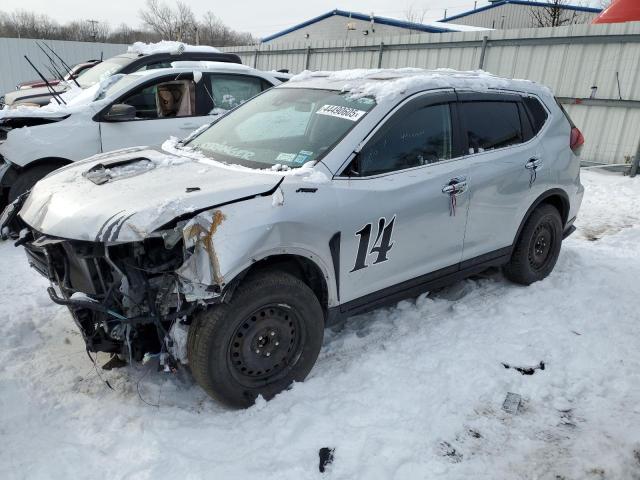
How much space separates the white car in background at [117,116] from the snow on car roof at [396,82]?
105 inches

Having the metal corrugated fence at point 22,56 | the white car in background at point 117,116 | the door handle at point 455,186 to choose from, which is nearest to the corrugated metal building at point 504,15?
the metal corrugated fence at point 22,56

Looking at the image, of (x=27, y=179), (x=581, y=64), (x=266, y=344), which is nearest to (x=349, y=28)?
(x=581, y=64)

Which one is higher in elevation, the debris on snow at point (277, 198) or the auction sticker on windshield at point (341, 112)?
the auction sticker on windshield at point (341, 112)

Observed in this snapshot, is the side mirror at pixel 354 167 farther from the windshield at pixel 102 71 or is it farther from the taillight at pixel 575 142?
the windshield at pixel 102 71

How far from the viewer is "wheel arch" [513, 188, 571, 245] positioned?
14.1 ft

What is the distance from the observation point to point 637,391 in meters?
3.12

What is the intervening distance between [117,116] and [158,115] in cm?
70

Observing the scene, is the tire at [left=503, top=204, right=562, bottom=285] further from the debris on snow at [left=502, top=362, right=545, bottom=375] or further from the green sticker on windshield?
the green sticker on windshield

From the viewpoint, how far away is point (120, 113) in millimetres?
5703

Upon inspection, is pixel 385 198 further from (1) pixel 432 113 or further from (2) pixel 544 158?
(2) pixel 544 158

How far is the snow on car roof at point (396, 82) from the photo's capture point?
3410 mm

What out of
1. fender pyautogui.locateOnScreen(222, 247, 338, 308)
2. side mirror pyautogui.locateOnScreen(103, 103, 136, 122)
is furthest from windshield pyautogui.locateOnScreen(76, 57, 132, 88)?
fender pyautogui.locateOnScreen(222, 247, 338, 308)

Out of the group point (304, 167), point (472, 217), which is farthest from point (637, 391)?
point (304, 167)

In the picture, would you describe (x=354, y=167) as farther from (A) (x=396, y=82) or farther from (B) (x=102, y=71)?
(B) (x=102, y=71)
